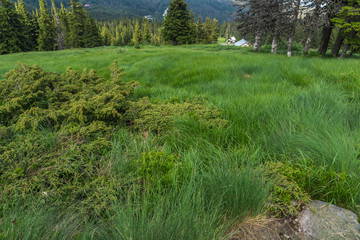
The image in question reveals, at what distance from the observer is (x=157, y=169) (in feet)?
5.64

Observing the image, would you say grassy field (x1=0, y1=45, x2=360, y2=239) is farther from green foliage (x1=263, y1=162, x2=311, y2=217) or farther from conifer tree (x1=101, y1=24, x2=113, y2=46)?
conifer tree (x1=101, y1=24, x2=113, y2=46)

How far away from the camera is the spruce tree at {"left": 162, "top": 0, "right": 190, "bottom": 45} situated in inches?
1357

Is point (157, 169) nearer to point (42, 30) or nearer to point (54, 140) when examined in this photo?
point (54, 140)

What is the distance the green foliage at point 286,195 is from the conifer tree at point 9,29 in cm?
4606

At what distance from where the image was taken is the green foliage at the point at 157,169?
62.6 inches

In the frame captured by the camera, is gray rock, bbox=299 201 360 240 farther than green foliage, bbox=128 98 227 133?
No

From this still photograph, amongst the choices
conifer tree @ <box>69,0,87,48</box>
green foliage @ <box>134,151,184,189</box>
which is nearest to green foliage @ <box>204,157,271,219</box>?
green foliage @ <box>134,151,184,189</box>

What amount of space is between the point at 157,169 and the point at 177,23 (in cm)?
3849

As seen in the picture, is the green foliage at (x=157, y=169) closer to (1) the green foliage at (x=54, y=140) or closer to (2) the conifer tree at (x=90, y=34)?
(1) the green foliage at (x=54, y=140)

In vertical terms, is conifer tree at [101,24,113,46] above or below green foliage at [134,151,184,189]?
above

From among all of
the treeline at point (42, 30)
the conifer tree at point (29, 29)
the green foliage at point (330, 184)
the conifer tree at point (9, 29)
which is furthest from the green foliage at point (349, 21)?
the conifer tree at point (29, 29)

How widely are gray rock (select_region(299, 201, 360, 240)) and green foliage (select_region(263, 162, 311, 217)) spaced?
3.1 inches

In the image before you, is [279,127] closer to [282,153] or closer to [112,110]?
[282,153]

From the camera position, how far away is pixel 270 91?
12.5ft
